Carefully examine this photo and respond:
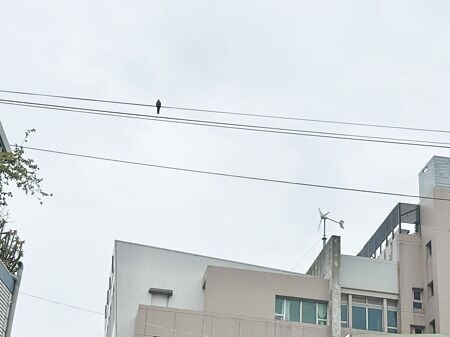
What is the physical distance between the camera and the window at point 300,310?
33469 millimetres

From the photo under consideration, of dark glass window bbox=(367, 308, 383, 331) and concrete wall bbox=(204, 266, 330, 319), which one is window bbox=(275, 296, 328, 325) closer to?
concrete wall bbox=(204, 266, 330, 319)

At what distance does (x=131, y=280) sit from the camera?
3497cm

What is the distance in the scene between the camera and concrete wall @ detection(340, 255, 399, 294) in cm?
3525

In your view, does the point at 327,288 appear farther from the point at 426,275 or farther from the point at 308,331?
the point at 426,275

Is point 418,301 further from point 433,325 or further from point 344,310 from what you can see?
point 344,310

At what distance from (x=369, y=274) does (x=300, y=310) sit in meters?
3.94

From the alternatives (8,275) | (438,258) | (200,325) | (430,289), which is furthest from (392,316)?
(8,275)

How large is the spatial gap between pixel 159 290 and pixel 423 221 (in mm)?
12324

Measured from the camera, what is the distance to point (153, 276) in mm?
35344

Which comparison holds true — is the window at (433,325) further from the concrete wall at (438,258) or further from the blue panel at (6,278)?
the blue panel at (6,278)

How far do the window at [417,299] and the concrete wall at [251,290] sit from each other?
420 centimetres

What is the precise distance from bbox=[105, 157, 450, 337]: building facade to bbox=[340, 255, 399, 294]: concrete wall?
0.15 ft

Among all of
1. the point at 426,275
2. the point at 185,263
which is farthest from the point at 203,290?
the point at 426,275

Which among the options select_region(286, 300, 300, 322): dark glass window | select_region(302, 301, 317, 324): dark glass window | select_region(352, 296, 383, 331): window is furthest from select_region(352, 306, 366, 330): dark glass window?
select_region(286, 300, 300, 322): dark glass window
